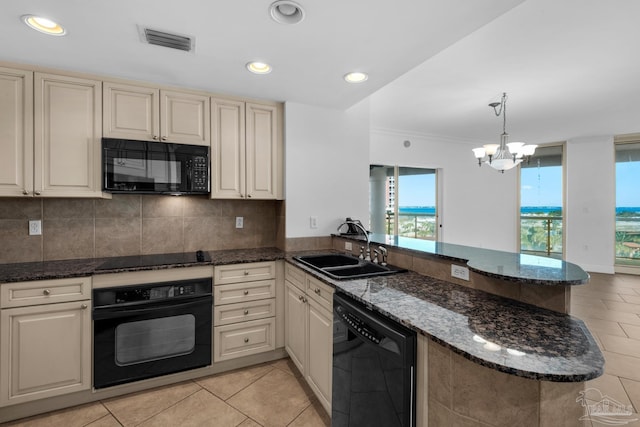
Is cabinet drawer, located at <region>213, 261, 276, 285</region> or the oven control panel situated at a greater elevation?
cabinet drawer, located at <region>213, 261, 276, 285</region>

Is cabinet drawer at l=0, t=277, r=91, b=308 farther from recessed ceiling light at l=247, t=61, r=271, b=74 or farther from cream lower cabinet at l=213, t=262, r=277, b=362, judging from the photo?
recessed ceiling light at l=247, t=61, r=271, b=74

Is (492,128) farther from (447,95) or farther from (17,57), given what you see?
(17,57)

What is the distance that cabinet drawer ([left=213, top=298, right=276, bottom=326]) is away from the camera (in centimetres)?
243

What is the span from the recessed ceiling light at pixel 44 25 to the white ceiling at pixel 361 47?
4 cm

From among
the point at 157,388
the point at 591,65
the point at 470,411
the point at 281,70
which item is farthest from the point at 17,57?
the point at 591,65

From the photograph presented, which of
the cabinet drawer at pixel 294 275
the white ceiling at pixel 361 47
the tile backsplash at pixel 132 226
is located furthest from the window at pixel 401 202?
the cabinet drawer at pixel 294 275

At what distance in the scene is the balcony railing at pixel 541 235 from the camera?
629 centimetres

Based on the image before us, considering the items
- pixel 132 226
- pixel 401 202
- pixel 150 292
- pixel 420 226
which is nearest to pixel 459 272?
pixel 150 292

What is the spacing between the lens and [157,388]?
2275 mm

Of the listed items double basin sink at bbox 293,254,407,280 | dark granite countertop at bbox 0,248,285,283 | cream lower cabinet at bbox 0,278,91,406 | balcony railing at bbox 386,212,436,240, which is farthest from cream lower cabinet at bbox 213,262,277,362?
balcony railing at bbox 386,212,436,240

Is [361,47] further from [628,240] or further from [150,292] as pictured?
[628,240]

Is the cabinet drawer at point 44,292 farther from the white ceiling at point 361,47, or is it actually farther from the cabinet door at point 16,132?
the white ceiling at point 361,47

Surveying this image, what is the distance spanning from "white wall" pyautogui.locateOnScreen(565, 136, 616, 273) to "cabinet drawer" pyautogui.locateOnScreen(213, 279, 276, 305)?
6435 mm

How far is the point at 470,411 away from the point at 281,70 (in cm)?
226
